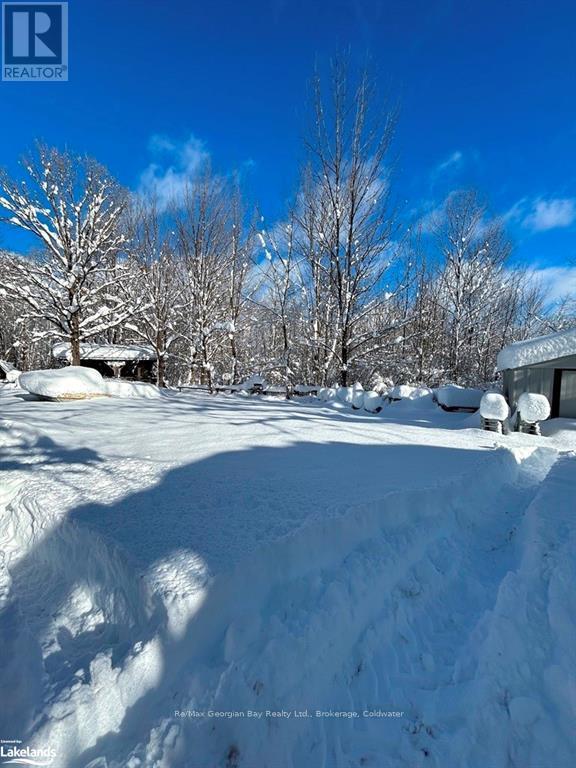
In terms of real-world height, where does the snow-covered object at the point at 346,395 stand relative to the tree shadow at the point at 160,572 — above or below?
above

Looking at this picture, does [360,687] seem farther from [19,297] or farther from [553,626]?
[19,297]

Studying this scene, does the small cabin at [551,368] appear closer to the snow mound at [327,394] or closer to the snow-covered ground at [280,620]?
the snow mound at [327,394]

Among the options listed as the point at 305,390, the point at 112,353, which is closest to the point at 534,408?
the point at 305,390

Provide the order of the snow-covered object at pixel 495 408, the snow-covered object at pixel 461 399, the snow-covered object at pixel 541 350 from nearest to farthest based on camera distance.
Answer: the snow-covered object at pixel 495 408 → the snow-covered object at pixel 541 350 → the snow-covered object at pixel 461 399

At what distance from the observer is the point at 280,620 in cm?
185

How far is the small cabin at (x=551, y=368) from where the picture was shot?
9094mm

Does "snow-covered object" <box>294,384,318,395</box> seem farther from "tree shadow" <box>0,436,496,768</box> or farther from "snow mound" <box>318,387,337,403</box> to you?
"tree shadow" <box>0,436,496,768</box>

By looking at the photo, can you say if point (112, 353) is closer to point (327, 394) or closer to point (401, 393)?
point (327, 394)

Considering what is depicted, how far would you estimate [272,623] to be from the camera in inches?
72.0

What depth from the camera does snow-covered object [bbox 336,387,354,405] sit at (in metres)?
12.2

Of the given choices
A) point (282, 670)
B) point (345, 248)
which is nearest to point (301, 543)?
point (282, 670)

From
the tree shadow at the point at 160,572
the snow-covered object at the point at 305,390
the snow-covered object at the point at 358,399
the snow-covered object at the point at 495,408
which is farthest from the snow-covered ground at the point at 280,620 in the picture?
the snow-covered object at the point at 305,390

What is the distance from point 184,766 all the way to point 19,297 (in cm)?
1522

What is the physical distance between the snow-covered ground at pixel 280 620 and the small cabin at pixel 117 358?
17876 mm
